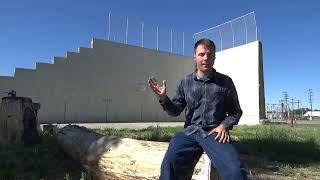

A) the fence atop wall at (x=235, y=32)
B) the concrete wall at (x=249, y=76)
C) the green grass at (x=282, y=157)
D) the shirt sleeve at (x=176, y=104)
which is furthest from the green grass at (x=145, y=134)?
the fence atop wall at (x=235, y=32)

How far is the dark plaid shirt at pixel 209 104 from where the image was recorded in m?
3.89

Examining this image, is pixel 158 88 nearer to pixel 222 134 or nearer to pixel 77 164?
pixel 222 134

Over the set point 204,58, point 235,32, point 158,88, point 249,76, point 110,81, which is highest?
point 235,32

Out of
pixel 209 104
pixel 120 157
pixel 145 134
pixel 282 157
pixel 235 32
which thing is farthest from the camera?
pixel 235 32

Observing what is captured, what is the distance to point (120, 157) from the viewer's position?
17.6ft

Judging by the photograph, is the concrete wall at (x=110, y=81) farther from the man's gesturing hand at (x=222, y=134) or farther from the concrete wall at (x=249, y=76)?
the man's gesturing hand at (x=222, y=134)

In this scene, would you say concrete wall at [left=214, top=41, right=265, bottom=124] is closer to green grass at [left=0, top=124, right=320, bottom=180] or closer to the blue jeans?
green grass at [left=0, top=124, right=320, bottom=180]

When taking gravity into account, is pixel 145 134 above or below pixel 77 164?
above

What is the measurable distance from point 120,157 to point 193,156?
162cm

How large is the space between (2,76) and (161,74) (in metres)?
12.2

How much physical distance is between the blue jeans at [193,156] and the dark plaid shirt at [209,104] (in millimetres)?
80

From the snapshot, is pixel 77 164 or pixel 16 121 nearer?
pixel 77 164

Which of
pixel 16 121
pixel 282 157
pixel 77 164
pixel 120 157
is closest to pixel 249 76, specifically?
pixel 282 157

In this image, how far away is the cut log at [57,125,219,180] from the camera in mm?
4828
